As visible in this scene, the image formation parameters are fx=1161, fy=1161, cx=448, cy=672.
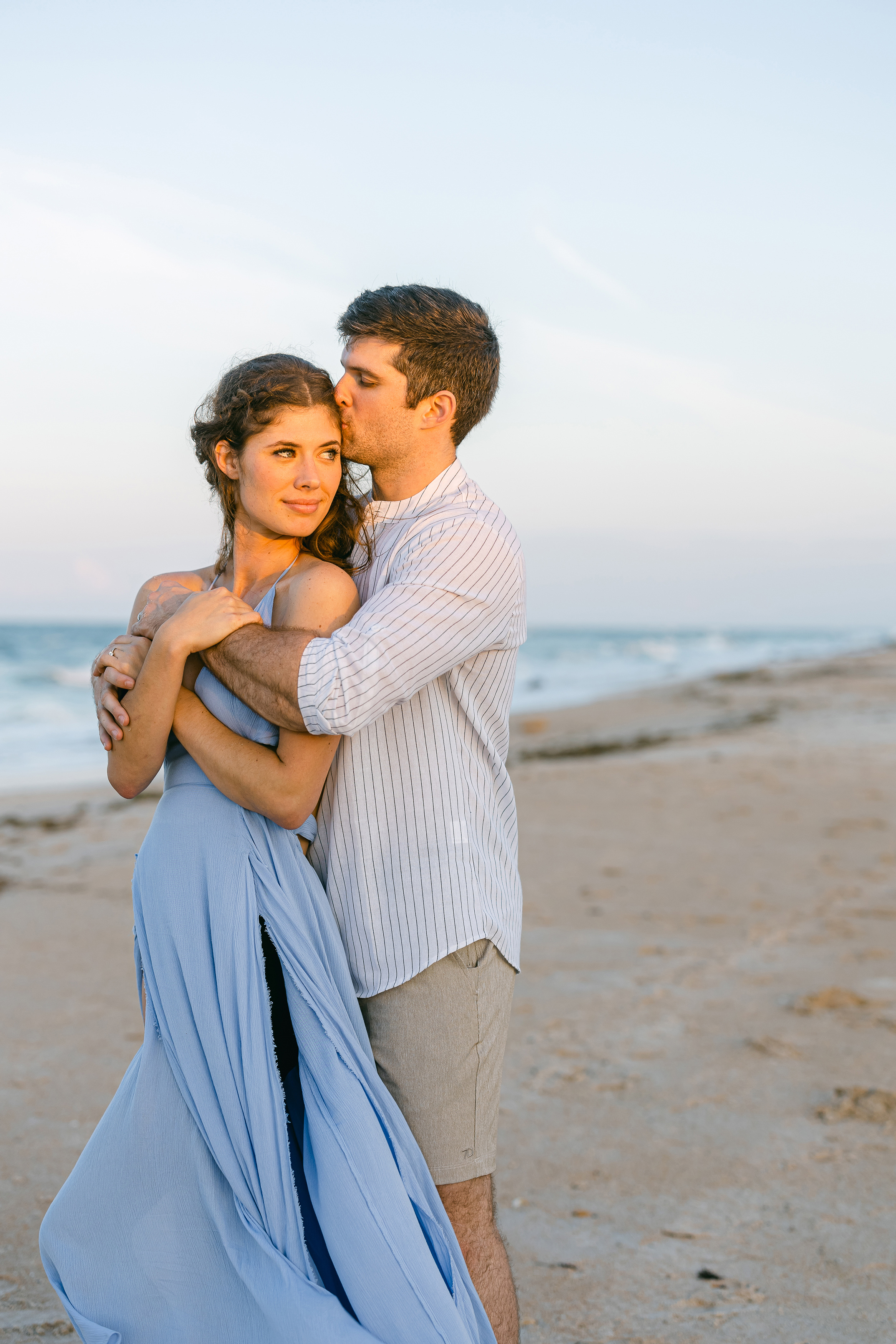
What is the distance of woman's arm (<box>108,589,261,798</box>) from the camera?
2234mm

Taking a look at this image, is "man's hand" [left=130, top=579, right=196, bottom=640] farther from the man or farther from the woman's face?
the woman's face

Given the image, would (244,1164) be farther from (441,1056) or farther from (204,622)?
(204,622)

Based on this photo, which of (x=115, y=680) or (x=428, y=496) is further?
(x=428, y=496)

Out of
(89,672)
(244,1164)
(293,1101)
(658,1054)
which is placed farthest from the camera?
(89,672)

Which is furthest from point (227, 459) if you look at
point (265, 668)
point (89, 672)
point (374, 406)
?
point (89, 672)

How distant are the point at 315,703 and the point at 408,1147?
2.78 feet

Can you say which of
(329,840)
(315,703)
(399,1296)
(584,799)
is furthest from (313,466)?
(584,799)

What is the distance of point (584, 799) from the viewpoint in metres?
9.45

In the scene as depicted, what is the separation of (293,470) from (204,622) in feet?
1.28

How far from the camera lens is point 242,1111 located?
210 centimetres

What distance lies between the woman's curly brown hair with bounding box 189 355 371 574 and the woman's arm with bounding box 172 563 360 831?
0.21 m

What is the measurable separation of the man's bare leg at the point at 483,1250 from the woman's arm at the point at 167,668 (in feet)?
3.30

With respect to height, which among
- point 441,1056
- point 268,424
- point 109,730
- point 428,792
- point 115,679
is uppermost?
point 268,424

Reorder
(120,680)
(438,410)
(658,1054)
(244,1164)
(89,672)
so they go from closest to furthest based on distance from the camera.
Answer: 1. (244,1164)
2. (120,680)
3. (438,410)
4. (658,1054)
5. (89,672)
